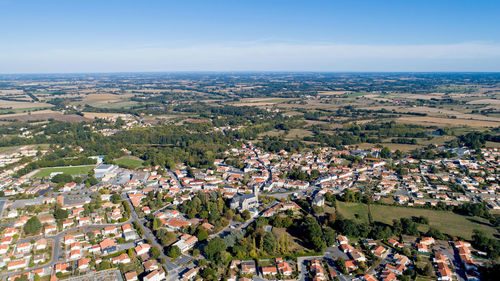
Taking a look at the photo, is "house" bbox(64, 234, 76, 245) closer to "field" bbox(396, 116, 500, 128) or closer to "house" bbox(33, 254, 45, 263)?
"house" bbox(33, 254, 45, 263)

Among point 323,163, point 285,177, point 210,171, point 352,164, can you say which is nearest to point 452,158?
point 352,164

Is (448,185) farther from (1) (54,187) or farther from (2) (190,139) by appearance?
(1) (54,187)

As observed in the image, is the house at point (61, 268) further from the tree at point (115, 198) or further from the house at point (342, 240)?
the house at point (342, 240)

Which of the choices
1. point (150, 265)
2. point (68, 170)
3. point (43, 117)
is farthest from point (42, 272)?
point (43, 117)

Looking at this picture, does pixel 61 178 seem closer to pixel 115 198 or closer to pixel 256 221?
pixel 115 198

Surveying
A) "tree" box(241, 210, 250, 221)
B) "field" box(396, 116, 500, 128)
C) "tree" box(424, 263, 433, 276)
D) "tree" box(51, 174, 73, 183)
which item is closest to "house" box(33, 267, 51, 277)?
"tree" box(241, 210, 250, 221)
